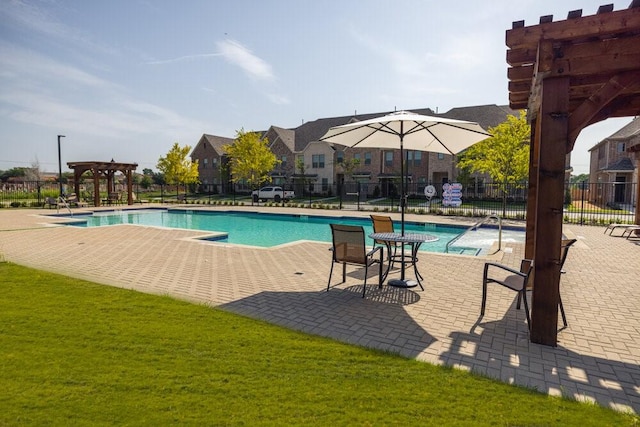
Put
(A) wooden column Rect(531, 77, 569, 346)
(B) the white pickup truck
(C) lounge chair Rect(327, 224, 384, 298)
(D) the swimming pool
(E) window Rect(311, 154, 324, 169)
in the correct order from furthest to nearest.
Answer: (E) window Rect(311, 154, 324, 169)
(B) the white pickup truck
(D) the swimming pool
(C) lounge chair Rect(327, 224, 384, 298)
(A) wooden column Rect(531, 77, 569, 346)

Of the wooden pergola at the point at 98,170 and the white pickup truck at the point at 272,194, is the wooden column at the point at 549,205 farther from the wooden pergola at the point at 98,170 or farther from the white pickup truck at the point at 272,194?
the white pickup truck at the point at 272,194

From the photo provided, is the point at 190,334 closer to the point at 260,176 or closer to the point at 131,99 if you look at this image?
the point at 131,99

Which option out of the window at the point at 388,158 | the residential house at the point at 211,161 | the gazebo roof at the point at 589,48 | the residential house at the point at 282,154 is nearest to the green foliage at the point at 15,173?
the residential house at the point at 211,161

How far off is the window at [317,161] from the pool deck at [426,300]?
3310 cm

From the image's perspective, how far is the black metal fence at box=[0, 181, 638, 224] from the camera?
835 inches

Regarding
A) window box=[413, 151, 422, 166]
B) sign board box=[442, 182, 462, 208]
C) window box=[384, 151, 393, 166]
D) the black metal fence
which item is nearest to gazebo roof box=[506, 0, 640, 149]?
the black metal fence

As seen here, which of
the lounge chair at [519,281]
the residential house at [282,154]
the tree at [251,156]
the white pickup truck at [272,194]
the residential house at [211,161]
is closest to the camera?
the lounge chair at [519,281]

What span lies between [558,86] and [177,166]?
1581 inches

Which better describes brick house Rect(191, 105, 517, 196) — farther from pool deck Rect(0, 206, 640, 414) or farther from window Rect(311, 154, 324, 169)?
pool deck Rect(0, 206, 640, 414)

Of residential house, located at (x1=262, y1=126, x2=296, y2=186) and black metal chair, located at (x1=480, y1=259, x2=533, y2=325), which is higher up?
residential house, located at (x1=262, y1=126, x2=296, y2=186)

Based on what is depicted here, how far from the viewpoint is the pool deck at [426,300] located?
347cm

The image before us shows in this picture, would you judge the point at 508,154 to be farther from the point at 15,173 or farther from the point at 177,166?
the point at 15,173

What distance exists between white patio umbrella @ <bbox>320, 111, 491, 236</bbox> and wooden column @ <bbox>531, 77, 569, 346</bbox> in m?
2.32

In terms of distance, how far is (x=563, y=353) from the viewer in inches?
147
